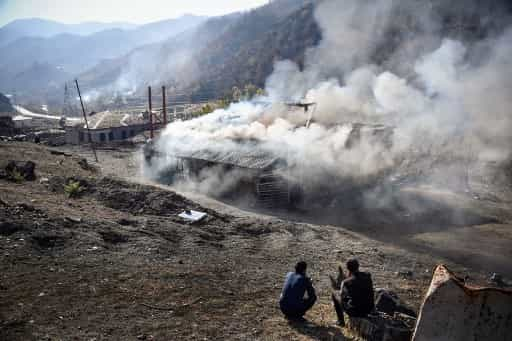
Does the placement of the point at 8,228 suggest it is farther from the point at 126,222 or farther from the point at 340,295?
the point at 340,295

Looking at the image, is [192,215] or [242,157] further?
[242,157]

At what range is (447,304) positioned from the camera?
4.35 metres

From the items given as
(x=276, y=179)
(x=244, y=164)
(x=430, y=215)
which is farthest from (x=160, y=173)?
(x=430, y=215)

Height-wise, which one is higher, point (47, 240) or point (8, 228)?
point (8, 228)

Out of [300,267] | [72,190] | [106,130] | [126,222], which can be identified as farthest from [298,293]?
[106,130]

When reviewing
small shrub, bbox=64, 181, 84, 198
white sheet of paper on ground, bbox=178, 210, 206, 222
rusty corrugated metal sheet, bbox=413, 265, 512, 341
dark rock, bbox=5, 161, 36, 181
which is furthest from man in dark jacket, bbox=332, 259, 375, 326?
dark rock, bbox=5, 161, 36, 181

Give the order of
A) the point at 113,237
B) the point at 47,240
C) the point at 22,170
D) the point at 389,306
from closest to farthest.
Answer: the point at 389,306, the point at 47,240, the point at 113,237, the point at 22,170

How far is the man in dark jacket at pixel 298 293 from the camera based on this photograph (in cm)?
594

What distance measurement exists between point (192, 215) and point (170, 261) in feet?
12.3

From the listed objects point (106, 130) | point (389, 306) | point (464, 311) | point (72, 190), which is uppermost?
point (106, 130)

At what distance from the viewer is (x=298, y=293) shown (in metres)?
5.95

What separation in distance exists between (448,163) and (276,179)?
367 inches

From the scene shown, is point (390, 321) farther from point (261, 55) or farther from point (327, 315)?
point (261, 55)

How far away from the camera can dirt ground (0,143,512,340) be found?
19.2ft
